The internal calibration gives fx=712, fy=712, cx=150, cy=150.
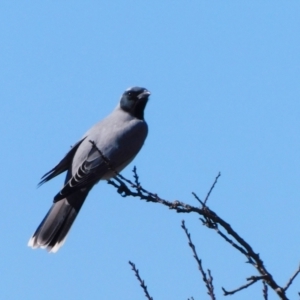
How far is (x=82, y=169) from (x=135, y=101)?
149cm

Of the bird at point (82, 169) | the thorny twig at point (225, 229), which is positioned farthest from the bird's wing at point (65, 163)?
the thorny twig at point (225, 229)

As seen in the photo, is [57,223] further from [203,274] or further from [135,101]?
[203,274]

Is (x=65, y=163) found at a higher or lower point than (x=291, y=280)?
higher

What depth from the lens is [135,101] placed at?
7824 millimetres

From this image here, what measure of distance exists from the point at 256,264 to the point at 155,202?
85 centimetres

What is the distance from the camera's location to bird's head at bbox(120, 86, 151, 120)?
777 centimetres

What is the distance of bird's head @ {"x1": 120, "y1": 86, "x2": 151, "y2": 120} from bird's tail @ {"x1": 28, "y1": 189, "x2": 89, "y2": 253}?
129cm

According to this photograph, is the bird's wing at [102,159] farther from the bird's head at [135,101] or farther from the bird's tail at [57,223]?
the bird's head at [135,101]

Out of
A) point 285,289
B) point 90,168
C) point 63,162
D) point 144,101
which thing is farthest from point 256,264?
point 144,101

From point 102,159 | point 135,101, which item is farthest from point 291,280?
point 135,101

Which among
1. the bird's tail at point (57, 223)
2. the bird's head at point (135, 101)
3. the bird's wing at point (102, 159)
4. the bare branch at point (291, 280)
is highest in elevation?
the bird's head at point (135, 101)

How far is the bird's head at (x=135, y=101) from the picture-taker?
7.77 meters

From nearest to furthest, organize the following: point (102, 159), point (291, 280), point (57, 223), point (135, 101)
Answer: point (291, 280), point (102, 159), point (57, 223), point (135, 101)

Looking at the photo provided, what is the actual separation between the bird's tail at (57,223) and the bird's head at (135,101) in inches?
50.7
